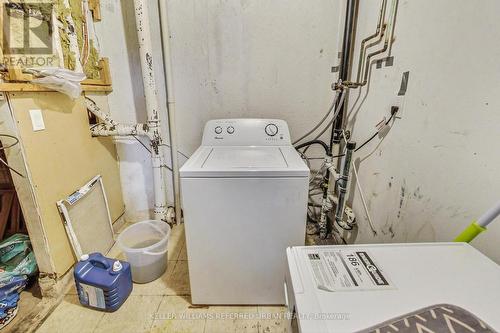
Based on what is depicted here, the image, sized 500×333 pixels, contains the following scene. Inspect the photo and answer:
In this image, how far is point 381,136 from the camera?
1320 mm

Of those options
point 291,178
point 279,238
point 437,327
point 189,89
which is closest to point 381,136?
point 291,178

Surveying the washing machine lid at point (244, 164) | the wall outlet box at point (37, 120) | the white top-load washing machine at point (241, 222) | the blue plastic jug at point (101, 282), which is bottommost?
the blue plastic jug at point (101, 282)

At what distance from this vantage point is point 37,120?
1.26 metres

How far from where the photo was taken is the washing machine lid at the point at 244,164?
114 cm

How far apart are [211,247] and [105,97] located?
1.55 m

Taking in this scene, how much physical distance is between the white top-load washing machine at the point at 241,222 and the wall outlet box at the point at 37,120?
0.81m

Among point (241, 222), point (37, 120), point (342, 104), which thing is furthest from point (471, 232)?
point (37, 120)

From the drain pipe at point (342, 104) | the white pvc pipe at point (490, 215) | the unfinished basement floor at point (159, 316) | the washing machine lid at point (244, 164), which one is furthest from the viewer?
the drain pipe at point (342, 104)

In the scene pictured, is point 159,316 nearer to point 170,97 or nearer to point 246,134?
point 246,134

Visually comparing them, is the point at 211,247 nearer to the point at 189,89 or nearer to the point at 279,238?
the point at 279,238

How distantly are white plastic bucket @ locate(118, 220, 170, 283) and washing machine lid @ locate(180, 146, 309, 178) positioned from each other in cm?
Result: 64

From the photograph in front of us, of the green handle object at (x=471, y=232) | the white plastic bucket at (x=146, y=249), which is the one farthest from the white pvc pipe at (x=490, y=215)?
the white plastic bucket at (x=146, y=249)

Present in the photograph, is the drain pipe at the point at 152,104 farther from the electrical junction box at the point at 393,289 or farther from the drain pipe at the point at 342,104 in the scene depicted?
the electrical junction box at the point at 393,289

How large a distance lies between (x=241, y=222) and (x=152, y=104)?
1.20 metres
